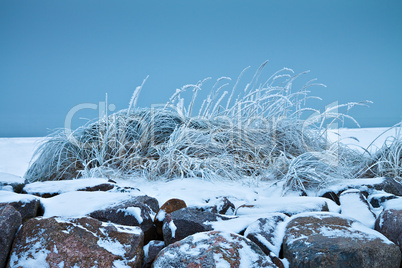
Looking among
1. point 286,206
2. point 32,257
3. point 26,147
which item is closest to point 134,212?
point 32,257

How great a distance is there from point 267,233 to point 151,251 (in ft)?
1.40

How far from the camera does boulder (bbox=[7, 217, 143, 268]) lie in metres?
1.25

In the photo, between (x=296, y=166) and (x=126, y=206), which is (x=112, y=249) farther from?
(x=296, y=166)

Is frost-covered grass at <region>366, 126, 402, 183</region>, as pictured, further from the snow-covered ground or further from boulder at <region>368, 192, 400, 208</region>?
boulder at <region>368, 192, 400, 208</region>

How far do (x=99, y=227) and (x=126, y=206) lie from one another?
0.22 metres

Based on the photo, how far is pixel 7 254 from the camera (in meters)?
1.31

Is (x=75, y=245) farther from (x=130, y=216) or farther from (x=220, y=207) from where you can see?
(x=220, y=207)

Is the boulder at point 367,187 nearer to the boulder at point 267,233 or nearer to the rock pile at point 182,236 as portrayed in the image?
the rock pile at point 182,236

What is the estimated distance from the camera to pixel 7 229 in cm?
131

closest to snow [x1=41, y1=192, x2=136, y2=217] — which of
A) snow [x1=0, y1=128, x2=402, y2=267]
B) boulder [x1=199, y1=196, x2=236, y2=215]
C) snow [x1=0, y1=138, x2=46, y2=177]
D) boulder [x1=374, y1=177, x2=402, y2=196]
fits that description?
snow [x1=0, y1=128, x2=402, y2=267]

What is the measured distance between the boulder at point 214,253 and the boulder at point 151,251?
0.19m

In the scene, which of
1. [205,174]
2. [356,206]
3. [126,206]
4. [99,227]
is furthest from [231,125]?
[99,227]

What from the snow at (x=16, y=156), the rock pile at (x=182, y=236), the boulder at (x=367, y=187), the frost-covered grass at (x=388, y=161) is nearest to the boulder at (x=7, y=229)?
the rock pile at (x=182, y=236)

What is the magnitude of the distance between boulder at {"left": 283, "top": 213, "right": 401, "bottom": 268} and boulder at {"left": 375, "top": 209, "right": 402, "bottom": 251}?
12 cm
